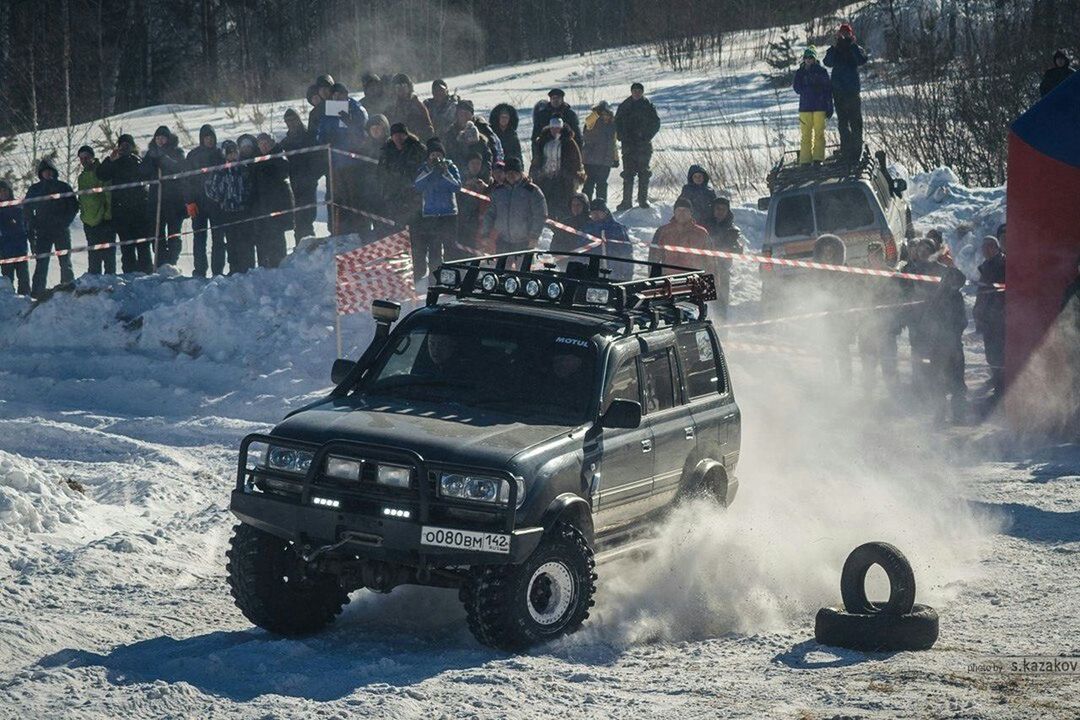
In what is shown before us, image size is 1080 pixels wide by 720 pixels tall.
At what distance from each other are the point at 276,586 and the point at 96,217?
12.5 meters

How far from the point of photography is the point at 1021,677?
8234 millimetres

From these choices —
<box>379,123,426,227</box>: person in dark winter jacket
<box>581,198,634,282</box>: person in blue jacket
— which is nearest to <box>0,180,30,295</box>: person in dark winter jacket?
<box>379,123,426,227</box>: person in dark winter jacket

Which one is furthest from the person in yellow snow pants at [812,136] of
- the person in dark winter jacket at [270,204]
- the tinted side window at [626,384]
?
the tinted side window at [626,384]

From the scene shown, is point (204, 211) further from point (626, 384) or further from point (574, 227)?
point (626, 384)

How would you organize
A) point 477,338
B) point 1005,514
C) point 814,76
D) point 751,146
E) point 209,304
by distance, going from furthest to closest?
1. point 751,146
2. point 814,76
3. point 209,304
4. point 1005,514
5. point 477,338

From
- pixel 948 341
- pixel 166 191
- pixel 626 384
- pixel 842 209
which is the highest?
pixel 166 191

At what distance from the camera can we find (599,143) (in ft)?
73.6

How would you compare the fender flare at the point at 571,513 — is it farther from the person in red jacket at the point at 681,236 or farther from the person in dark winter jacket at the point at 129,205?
the person in dark winter jacket at the point at 129,205

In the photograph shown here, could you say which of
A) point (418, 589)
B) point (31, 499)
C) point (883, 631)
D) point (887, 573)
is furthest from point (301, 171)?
point (883, 631)

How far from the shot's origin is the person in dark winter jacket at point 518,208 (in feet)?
57.5

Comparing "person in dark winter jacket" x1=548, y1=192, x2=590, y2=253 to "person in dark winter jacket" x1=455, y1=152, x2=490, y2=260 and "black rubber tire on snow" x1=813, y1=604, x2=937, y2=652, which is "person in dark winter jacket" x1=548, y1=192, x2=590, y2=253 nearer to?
"person in dark winter jacket" x1=455, y1=152, x2=490, y2=260

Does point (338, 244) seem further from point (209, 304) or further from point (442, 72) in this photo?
point (442, 72)

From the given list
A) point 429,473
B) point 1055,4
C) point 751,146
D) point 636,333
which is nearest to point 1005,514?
point 636,333

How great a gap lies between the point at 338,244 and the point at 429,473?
1129 centimetres
